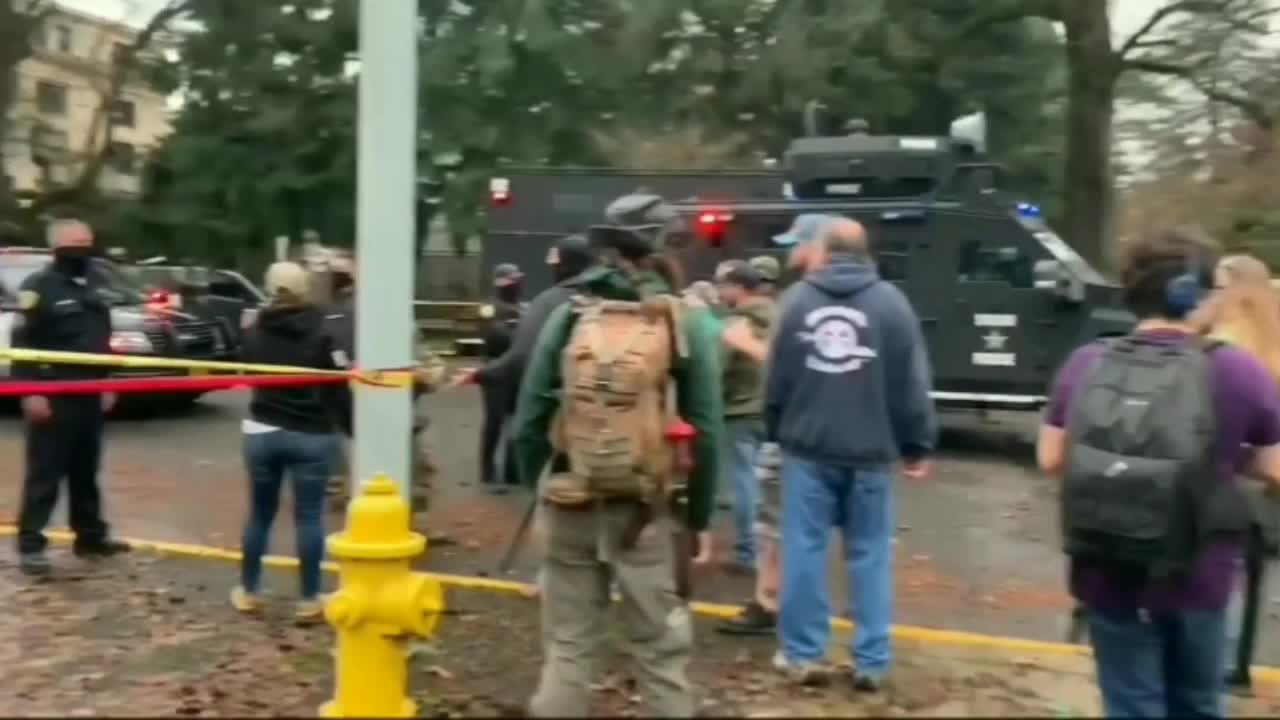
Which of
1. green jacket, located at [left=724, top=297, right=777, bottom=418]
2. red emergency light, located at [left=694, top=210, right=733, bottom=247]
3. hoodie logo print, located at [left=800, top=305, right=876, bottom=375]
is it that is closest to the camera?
hoodie logo print, located at [left=800, top=305, right=876, bottom=375]

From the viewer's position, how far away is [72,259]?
323 inches

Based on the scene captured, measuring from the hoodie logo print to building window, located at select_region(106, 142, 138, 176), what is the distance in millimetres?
29941

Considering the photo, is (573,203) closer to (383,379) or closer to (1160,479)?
(383,379)

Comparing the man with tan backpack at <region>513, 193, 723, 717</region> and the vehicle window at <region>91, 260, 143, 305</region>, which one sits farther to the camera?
the vehicle window at <region>91, 260, 143, 305</region>

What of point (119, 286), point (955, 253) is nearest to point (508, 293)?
point (955, 253)

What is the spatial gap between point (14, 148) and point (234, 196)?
5627 millimetres

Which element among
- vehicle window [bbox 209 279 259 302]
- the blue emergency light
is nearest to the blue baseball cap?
the blue emergency light

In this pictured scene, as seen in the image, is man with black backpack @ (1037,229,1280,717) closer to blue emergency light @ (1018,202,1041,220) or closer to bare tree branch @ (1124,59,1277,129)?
blue emergency light @ (1018,202,1041,220)

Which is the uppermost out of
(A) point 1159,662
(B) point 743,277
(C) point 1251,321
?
(B) point 743,277

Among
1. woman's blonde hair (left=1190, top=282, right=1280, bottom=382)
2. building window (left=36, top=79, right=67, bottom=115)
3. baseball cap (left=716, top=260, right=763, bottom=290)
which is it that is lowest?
woman's blonde hair (left=1190, top=282, right=1280, bottom=382)

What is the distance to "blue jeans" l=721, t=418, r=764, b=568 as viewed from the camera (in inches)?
336

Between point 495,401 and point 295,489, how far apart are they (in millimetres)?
3930

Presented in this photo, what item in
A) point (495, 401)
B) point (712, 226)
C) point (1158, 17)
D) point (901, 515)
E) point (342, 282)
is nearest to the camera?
point (342, 282)

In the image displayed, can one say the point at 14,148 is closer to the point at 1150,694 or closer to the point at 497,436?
the point at 497,436
